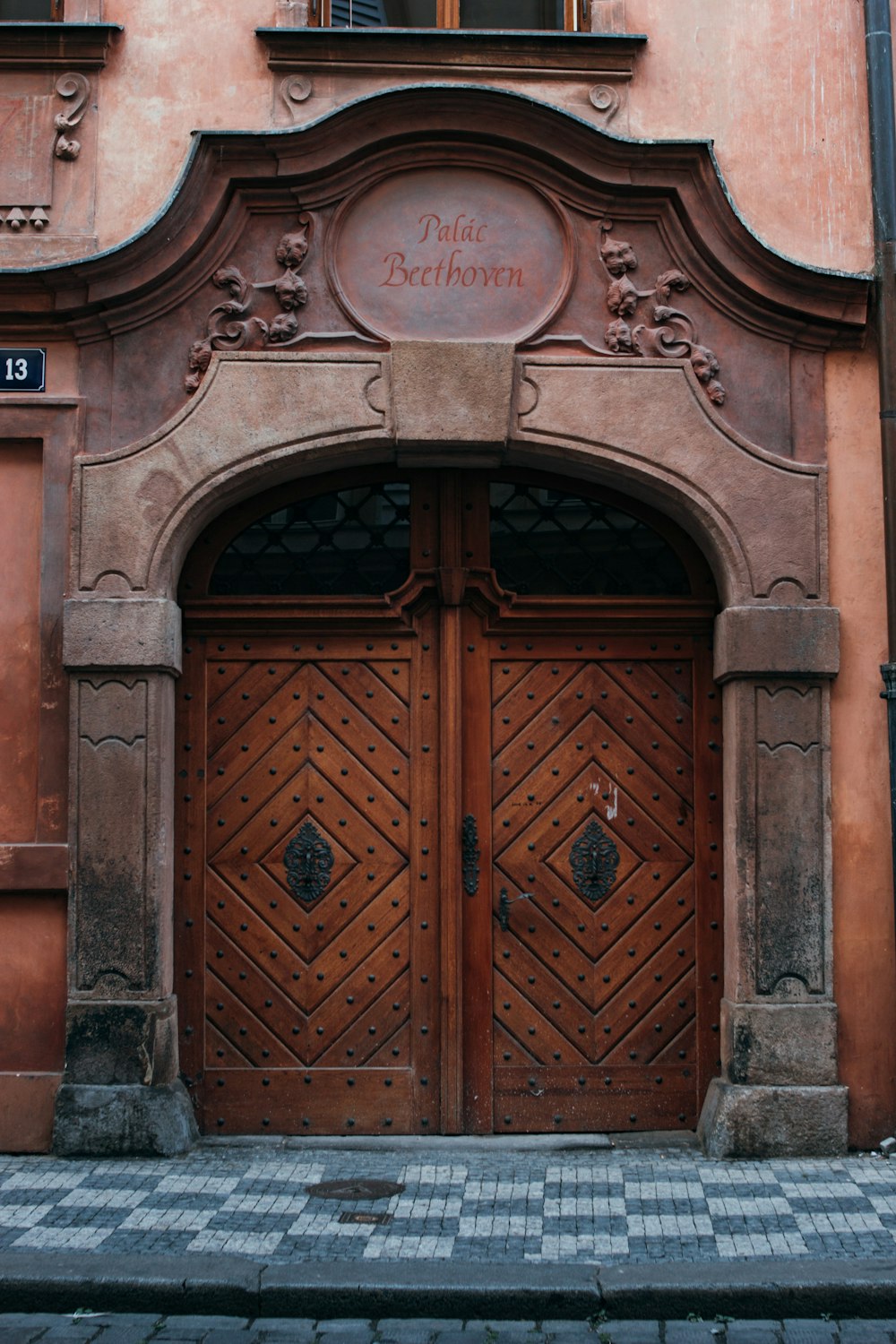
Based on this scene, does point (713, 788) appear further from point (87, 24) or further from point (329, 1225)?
point (87, 24)

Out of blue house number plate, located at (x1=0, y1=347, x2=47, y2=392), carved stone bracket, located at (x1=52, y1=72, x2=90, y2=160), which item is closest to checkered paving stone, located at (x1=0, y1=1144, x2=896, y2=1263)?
blue house number plate, located at (x1=0, y1=347, x2=47, y2=392)

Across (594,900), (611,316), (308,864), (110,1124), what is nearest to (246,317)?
(611,316)

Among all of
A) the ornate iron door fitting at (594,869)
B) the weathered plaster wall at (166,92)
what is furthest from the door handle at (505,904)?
the weathered plaster wall at (166,92)

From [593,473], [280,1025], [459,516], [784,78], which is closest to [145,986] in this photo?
[280,1025]

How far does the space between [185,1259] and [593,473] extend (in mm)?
3858

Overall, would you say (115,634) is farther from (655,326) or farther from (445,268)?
(655,326)

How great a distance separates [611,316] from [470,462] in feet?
3.07

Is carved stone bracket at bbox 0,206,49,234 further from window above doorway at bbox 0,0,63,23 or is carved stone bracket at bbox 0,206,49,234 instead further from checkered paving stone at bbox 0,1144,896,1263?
checkered paving stone at bbox 0,1144,896,1263

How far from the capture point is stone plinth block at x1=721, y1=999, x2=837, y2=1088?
6.88 meters

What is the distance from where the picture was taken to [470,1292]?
5.08m

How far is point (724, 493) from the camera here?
7.12 meters

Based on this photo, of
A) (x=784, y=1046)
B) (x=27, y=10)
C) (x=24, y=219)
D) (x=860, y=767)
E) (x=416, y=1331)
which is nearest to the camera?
(x=416, y=1331)

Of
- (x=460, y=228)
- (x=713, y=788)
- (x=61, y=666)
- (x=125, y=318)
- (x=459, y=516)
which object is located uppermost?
(x=460, y=228)

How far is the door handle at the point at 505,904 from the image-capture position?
728 cm
